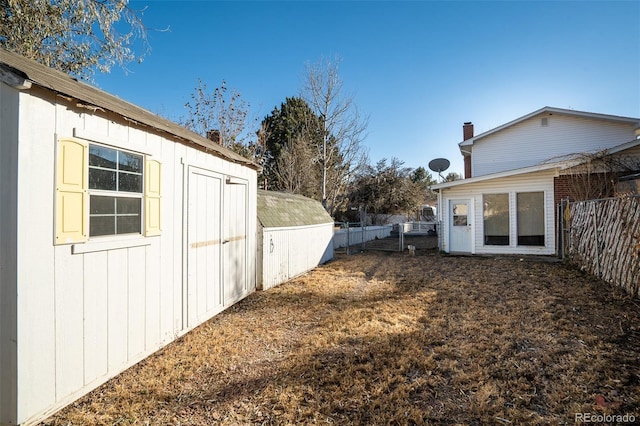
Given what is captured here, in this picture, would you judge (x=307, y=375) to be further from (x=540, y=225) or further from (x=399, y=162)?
(x=399, y=162)

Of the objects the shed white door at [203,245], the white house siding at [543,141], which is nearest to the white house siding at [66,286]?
the shed white door at [203,245]

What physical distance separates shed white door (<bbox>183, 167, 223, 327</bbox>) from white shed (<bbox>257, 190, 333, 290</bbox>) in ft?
5.72

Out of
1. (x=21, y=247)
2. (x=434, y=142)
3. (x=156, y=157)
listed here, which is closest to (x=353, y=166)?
(x=434, y=142)

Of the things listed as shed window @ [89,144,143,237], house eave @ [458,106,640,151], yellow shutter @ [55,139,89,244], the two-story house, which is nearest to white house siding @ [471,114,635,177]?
the two-story house

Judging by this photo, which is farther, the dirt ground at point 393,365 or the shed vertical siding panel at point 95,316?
the shed vertical siding panel at point 95,316

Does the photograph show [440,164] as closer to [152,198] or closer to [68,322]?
[152,198]

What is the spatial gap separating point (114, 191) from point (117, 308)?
4.15 ft

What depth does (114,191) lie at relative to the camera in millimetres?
3193

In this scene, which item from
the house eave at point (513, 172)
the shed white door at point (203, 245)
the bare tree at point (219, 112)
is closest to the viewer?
the shed white door at point (203, 245)

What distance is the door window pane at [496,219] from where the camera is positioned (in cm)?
1137

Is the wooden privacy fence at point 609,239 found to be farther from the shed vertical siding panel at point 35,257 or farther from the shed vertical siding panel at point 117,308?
the shed vertical siding panel at point 35,257

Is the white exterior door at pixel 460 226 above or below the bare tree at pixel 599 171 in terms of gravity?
below

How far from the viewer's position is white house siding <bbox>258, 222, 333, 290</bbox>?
7059 millimetres

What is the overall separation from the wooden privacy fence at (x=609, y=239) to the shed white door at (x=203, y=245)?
24.7 feet
